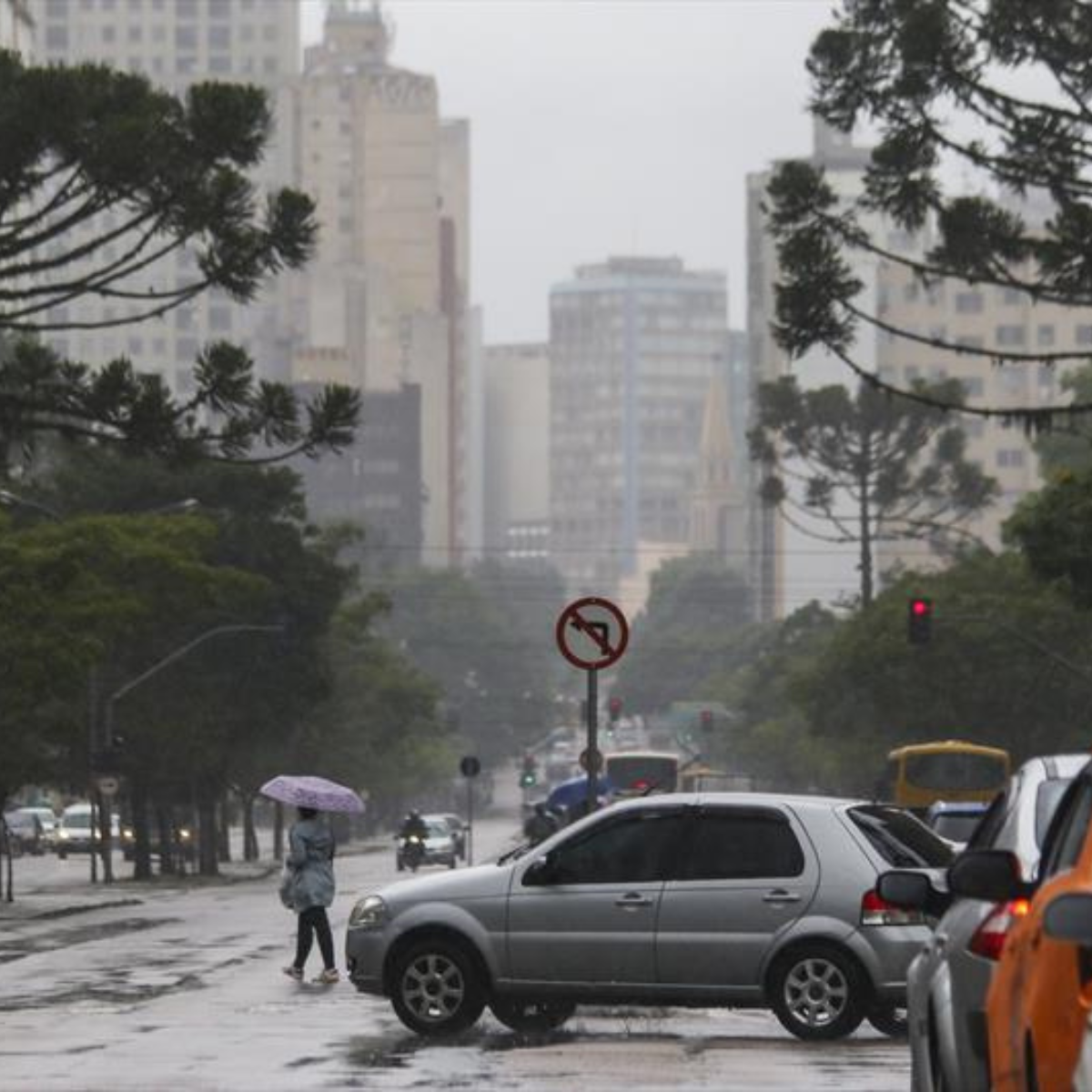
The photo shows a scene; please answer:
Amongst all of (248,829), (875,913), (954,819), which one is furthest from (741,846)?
(248,829)

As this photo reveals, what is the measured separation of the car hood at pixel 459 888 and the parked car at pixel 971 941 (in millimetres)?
8045

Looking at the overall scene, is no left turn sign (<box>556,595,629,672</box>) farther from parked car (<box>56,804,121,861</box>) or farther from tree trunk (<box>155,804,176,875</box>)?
parked car (<box>56,804,121,861</box>)

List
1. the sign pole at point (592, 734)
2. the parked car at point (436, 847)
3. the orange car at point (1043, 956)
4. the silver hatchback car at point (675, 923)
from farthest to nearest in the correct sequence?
the parked car at point (436, 847) < the sign pole at point (592, 734) < the silver hatchback car at point (675, 923) < the orange car at point (1043, 956)

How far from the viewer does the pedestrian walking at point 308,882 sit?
2853 centimetres

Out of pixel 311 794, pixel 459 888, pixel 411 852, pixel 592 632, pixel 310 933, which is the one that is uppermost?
pixel 592 632

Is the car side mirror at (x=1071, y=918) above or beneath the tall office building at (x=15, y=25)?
beneath

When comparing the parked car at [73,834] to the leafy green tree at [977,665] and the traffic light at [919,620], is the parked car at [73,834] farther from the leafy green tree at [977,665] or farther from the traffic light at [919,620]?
the traffic light at [919,620]

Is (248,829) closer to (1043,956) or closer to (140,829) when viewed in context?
(140,829)

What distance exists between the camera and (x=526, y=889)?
2161cm

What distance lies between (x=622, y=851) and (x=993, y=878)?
1079 cm

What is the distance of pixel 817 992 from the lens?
70.8 ft

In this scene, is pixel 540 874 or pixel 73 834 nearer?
pixel 540 874

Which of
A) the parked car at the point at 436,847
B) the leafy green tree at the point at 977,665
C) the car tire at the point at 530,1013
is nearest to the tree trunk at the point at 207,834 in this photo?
the parked car at the point at 436,847

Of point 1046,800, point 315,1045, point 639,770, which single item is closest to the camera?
point 1046,800
